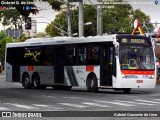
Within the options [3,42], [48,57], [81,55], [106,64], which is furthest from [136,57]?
[3,42]

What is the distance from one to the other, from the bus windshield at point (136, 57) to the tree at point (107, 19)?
185 feet

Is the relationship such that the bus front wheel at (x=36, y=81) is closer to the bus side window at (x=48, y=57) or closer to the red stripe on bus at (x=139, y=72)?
the bus side window at (x=48, y=57)

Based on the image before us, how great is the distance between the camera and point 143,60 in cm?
2817

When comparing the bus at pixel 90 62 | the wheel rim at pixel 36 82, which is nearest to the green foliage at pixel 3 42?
the bus at pixel 90 62

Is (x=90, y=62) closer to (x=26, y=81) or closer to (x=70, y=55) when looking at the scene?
(x=70, y=55)

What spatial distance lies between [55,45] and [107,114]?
16508mm

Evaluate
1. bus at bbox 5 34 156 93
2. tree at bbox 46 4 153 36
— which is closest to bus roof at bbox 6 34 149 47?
bus at bbox 5 34 156 93

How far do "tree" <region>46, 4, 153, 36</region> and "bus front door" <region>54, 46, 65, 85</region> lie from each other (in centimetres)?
5284

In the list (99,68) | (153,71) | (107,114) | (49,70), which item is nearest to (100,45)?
(99,68)

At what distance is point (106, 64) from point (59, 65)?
4.36 m

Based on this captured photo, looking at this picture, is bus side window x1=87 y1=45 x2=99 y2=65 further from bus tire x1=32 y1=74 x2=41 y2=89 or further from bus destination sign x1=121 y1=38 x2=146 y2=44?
bus tire x1=32 y1=74 x2=41 y2=89

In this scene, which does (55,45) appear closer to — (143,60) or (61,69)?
(61,69)

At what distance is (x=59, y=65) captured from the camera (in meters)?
32.0

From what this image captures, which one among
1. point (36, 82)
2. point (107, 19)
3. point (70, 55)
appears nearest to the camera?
point (70, 55)
